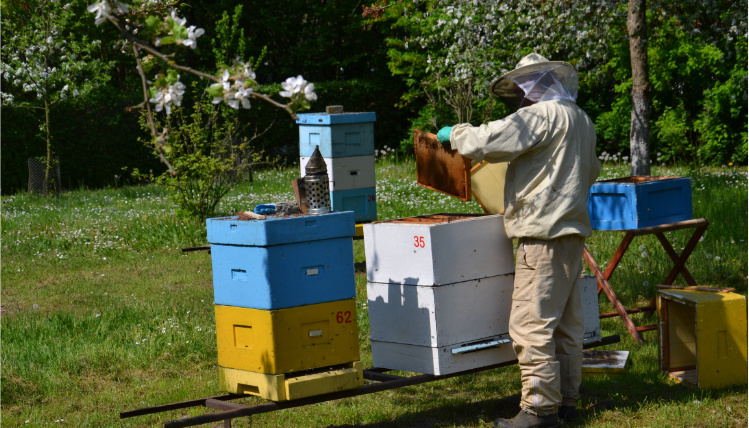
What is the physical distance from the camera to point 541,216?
418 cm

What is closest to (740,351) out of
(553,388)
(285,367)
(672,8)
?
(553,388)

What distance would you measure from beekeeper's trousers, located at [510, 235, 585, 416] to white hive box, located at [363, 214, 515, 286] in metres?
0.14

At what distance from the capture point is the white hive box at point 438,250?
4113 mm

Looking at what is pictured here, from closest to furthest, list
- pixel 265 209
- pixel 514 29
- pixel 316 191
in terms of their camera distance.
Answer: pixel 316 191 → pixel 265 209 → pixel 514 29

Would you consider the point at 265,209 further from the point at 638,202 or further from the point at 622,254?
the point at 622,254

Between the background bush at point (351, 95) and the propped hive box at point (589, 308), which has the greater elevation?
the background bush at point (351, 95)

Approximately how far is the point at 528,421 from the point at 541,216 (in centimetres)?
102

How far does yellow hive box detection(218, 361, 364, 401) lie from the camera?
12.4 feet

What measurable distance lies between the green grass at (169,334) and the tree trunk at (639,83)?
828 mm

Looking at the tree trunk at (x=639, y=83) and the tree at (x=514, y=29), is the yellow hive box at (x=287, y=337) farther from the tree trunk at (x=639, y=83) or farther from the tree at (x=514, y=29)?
the tree at (x=514, y=29)

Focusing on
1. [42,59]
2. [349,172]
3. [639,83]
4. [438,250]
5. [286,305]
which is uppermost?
[42,59]

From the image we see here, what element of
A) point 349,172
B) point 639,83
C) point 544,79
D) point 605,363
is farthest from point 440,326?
point 639,83

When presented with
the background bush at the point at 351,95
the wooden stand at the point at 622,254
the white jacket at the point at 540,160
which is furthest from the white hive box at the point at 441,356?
the background bush at the point at 351,95

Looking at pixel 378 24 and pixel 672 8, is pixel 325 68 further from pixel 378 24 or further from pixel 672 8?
pixel 672 8
